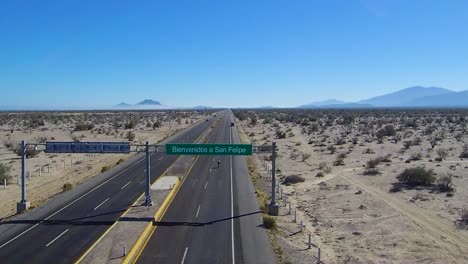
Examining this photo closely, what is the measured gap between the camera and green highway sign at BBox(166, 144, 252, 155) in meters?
28.8

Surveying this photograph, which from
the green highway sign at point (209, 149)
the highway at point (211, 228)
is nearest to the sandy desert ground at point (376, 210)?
the highway at point (211, 228)

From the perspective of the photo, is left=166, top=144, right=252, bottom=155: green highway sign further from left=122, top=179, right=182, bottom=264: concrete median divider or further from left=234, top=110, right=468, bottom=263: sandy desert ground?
left=234, top=110, right=468, bottom=263: sandy desert ground

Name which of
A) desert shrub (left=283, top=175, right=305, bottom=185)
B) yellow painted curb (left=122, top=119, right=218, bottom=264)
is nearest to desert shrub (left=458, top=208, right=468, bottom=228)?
desert shrub (left=283, top=175, right=305, bottom=185)

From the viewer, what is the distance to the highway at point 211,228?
1895 cm

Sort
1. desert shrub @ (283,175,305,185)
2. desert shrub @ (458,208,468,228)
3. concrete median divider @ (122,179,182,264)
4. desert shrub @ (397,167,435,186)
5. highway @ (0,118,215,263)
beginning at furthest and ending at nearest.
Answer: desert shrub @ (283,175,305,185) < desert shrub @ (397,167,435,186) < desert shrub @ (458,208,468,228) < highway @ (0,118,215,263) < concrete median divider @ (122,179,182,264)

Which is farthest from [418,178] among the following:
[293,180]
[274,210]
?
[274,210]

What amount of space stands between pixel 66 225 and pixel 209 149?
9580mm

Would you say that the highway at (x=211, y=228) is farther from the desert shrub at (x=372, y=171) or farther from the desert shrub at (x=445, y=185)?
the desert shrub at (x=445, y=185)

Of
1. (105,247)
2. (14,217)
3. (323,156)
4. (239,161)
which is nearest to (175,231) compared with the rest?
(105,247)

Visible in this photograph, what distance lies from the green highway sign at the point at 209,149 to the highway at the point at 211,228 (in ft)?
10.9

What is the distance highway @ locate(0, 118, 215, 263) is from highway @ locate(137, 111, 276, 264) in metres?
3.13

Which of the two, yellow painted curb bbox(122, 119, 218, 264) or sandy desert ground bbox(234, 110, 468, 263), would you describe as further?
sandy desert ground bbox(234, 110, 468, 263)

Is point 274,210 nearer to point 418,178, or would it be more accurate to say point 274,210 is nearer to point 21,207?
point 418,178

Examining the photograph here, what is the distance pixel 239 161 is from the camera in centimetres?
5206
